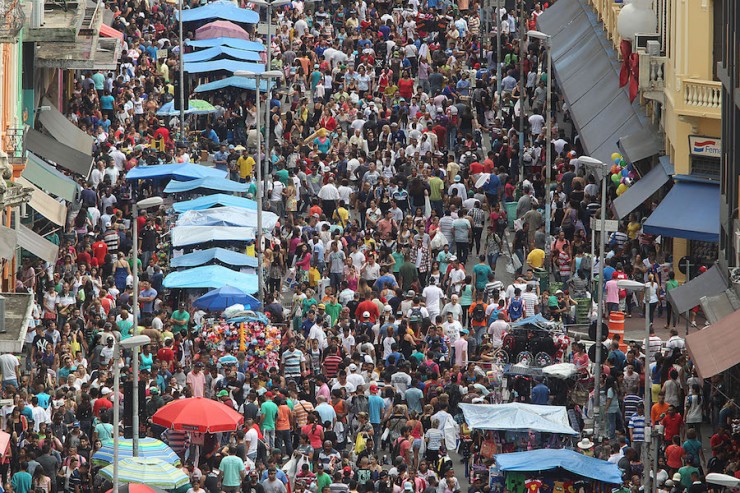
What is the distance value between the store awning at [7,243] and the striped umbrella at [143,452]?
7.33m

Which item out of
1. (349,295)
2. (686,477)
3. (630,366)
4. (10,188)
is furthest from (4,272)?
(686,477)

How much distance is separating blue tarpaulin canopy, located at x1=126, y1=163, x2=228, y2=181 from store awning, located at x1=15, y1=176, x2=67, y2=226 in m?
3.72

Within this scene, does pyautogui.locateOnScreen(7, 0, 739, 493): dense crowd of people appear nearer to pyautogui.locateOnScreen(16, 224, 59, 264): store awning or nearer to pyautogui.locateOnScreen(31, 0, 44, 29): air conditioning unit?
pyautogui.locateOnScreen(16, 224, 59, 264): store awning

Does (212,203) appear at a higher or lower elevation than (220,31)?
lower

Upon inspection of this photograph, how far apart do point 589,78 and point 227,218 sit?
15343mm

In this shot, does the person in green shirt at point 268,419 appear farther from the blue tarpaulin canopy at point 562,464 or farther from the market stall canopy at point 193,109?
the market stall canopy at point 193,109

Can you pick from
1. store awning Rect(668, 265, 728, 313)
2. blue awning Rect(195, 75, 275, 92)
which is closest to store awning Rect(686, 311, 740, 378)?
store awning Rect(668, 265, 728, 313)

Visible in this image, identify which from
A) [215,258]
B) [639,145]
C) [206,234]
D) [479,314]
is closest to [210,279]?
[215,258]

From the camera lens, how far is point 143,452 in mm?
36344

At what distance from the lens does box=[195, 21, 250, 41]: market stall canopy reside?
234 ft

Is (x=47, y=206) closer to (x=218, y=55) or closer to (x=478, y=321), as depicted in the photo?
(x=478, y=321)

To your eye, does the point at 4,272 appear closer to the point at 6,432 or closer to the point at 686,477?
the point at 6,432

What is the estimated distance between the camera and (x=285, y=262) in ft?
167

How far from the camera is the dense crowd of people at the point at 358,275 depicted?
38375mm
